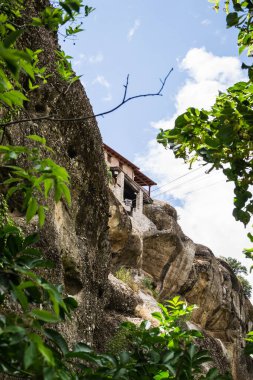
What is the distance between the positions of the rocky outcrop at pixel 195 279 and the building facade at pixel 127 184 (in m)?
1.10

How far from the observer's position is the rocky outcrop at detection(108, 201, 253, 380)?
2823 cm

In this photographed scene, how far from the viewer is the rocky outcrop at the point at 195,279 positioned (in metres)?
28.2

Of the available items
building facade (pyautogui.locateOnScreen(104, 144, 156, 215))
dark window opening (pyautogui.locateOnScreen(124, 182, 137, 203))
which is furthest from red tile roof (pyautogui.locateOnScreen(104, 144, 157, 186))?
dark window opening (pyautogui.locateOnScreen(124, 182, 137, 203))

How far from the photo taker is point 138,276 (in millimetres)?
23281

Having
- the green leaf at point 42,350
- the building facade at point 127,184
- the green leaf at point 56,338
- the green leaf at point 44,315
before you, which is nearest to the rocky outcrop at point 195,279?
the building facade at point 127,184

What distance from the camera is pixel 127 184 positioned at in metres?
35.1

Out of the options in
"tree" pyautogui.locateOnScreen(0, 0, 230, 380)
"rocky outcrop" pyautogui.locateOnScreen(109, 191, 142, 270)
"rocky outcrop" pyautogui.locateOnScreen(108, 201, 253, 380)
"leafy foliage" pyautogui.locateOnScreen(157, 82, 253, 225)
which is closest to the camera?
"tree" pyautogui.locateOnScreen(0, 0, 230, 380)

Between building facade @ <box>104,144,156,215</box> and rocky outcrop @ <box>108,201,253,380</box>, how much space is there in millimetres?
1098

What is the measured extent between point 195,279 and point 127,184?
30.1 feet

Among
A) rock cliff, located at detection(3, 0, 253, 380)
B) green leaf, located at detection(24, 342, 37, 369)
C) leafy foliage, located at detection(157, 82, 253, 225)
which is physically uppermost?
rock cliff, located at detection(3, 0, 253, 380)

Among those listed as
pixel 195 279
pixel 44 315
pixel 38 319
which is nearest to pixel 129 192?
pixel 195 279

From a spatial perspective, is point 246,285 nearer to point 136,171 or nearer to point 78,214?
point 136,171

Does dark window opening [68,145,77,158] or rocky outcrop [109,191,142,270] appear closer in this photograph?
dark window opening [68,145,77,158]

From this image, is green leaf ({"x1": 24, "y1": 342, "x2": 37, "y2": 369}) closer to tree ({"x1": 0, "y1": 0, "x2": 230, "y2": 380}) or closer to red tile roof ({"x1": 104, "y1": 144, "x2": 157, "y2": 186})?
tree ({"x1": 0, "y1": 0, "x2": 230, "y2": 380})
